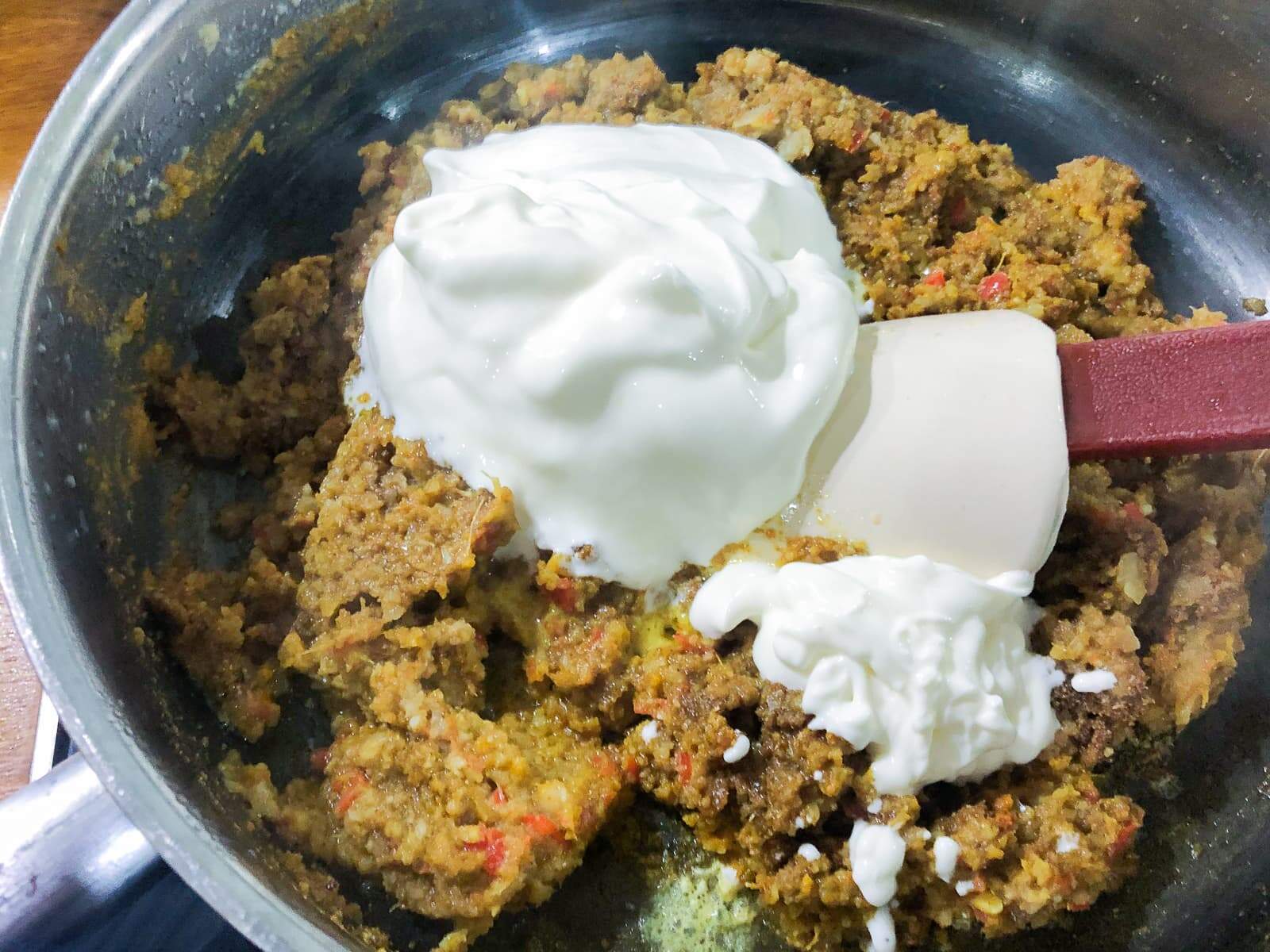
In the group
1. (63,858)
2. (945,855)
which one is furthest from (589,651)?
(63,858)

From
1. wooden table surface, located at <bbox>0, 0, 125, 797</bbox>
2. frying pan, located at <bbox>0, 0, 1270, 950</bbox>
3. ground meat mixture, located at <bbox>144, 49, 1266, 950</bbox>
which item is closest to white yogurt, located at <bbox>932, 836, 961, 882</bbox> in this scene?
ground meat mixture, located at <bbox>144, 49, 1266, 950</bbox>

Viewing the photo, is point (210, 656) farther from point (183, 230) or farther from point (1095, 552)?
→ point (1095, 552)

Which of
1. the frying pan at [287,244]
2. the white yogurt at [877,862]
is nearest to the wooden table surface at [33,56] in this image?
the frying pan at [287,244]

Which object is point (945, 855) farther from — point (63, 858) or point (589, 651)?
point (63, 858)

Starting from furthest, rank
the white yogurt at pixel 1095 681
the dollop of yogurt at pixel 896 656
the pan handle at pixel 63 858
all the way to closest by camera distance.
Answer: the white yogurt at pixel 1095 681 → the dollop of yogurt at pixel 896 656 → the pan handle at pixel 63 858

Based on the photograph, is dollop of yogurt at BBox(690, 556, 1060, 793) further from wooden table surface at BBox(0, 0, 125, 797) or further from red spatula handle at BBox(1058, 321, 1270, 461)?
wooden table surface at BBox(0, 0, 125, 797)

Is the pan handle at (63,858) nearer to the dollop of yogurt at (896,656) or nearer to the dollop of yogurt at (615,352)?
the dollop of yogurt at (615,352)

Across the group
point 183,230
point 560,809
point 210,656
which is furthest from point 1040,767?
point 183,230

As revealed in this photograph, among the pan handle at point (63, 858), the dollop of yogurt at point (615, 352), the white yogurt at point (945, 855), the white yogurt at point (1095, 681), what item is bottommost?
the pan handle at point (63, 858)
